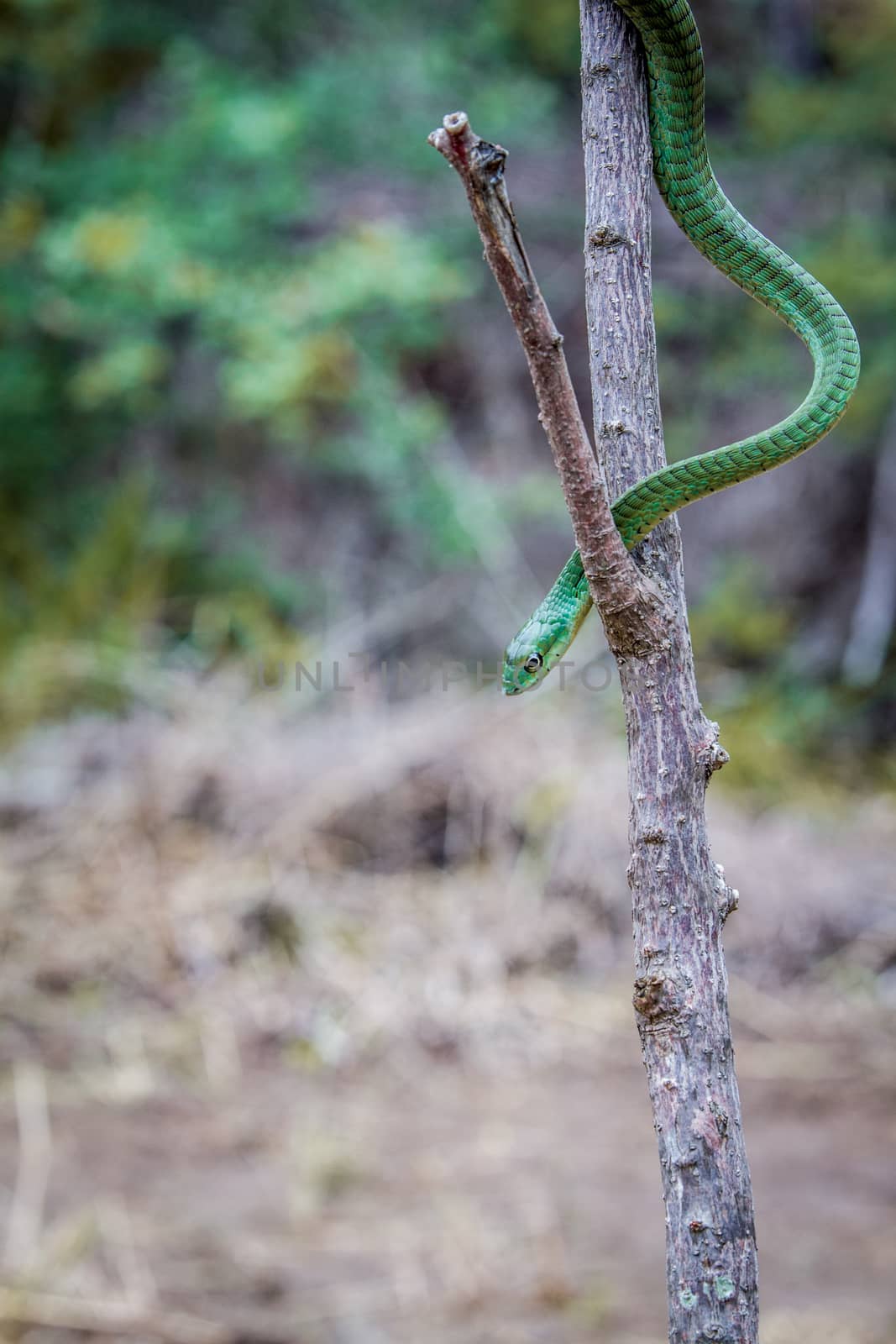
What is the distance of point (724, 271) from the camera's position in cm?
179

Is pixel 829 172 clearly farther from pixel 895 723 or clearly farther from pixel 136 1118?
pixel 136 1118

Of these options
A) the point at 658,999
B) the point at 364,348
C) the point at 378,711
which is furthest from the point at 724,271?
the point at 364,348

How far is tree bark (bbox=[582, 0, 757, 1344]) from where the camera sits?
4.22 ft

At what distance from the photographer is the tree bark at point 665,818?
129 cm

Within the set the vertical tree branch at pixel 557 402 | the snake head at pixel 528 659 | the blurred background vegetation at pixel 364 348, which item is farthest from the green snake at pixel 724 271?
the blurred background vegetation at pixel 364 348

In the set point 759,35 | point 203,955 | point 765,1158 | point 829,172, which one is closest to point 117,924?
point 203,955

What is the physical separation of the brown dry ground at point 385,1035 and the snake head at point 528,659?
209 cm

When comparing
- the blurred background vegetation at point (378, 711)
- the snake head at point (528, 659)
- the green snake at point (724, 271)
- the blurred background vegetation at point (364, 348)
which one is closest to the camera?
the green snake at point (724, 271)

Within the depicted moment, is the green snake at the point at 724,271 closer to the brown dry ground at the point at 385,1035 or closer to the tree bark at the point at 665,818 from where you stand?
the tree bark at the point at 665,818

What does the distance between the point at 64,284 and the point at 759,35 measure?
582cm

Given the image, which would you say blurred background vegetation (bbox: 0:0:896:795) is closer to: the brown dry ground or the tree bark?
the brown dry ground

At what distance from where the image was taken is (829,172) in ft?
24.8

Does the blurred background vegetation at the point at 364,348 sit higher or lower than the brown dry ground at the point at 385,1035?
higher

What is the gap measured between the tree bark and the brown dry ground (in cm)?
201
